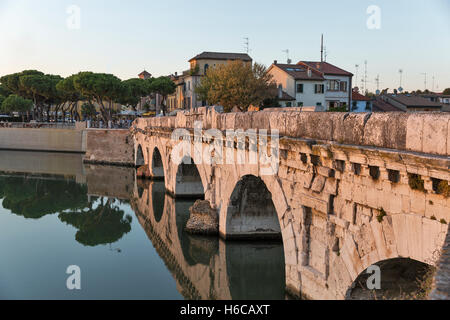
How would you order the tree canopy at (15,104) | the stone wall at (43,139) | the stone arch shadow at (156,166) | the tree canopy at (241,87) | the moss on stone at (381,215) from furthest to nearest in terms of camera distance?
the tree canopy at (15,104) → the stone wall at (43,139) → the tree canopy at (241,87) → the stone arch shadow at (156,166) → the moss on stone at (381,215)

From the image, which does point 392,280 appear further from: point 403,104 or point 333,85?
point 403,104

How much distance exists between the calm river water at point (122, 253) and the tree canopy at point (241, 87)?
575 inches

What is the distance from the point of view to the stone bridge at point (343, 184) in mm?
6207

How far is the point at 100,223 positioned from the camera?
2289 centimetres

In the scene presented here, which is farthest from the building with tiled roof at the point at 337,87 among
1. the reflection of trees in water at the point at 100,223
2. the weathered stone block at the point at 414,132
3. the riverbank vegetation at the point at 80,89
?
the weathered stone block at the point at 414,132

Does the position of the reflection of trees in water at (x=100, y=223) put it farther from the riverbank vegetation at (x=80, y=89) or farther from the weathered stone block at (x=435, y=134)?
the riverbank vegetation at (x=80, y=89)

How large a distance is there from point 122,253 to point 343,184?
10930 millimetres

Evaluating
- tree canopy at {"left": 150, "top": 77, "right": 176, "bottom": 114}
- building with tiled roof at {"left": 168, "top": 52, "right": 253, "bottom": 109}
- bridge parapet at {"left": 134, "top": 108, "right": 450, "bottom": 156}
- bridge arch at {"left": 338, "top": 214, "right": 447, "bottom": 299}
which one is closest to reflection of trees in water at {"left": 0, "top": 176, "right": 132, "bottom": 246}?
bridge parapet at {"left": 134, "top": 108, "right": 450, "bottom": 156}

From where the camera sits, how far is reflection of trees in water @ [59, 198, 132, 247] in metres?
19.7
